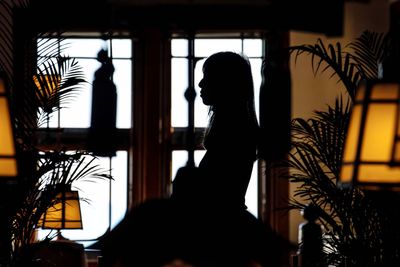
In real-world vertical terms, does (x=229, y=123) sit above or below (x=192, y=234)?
above

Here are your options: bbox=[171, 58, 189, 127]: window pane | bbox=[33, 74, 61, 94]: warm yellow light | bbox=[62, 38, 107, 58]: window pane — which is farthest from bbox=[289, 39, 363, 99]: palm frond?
bbox=[62, 38, 107, 58]: window pane

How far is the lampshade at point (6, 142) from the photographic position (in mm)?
2100

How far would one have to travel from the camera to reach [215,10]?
841 cm

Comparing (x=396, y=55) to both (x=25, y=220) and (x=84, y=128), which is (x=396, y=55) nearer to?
(x=25, y=220)

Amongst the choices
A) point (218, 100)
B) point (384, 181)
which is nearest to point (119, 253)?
point (218, 100)

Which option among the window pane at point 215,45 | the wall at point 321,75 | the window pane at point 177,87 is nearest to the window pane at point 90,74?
the window pane at point 177,87

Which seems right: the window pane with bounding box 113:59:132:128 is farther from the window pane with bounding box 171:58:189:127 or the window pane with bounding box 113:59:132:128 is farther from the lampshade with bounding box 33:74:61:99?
the lampshade with bounding box 33:74:61:99

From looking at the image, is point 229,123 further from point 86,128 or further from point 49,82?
point 86,128

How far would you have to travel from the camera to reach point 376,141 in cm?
213

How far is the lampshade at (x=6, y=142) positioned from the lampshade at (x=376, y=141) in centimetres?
79

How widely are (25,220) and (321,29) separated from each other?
2993mm

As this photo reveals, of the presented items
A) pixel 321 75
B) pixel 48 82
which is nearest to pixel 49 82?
pixel 48 82

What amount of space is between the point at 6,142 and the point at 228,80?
555 mm

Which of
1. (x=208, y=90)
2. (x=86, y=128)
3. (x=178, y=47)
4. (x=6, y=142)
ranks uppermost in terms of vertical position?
(x=178, y=47)
